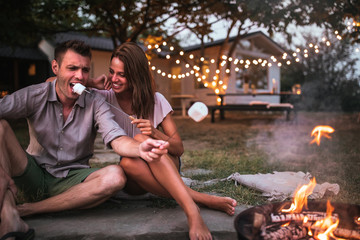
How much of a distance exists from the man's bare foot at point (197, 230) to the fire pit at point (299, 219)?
33cm

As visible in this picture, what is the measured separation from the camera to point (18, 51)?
555 inches

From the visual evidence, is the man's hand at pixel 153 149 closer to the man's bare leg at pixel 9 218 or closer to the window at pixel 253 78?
the man's bare leg at pixel 9 218

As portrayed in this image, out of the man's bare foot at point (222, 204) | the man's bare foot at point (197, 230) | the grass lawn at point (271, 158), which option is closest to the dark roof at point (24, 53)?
the grass lawn at point (271, 158)

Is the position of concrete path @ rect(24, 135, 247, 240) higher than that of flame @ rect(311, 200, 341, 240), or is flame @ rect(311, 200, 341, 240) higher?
flame @ rect(311, 200, 341, 240)

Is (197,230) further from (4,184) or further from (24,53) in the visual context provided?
(24,53)

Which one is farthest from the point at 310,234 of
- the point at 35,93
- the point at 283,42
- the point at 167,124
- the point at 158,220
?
the point at 283,42

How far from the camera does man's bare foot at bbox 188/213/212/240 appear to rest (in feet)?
5.42

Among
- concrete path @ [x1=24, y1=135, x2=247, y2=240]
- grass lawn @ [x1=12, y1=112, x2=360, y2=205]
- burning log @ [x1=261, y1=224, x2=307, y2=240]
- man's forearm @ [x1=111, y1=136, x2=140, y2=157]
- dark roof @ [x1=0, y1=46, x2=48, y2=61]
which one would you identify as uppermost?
dark roof @ [x1=0, y1=46, x2=48, y2=61]

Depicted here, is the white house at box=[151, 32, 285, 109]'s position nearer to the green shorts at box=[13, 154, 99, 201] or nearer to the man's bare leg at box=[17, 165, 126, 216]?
the green shorts at box=[13, 154, 99, 201]

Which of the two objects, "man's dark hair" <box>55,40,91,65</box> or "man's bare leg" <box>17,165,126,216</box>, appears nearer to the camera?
"man's bare leg" <box>17,165,126,216</box>

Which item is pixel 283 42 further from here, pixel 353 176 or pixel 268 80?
pixel 353 176

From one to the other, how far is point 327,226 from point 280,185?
112 cm

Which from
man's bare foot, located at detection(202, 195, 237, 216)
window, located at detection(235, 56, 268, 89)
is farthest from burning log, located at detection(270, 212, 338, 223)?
window, located at detection(235, 56, 268, 89)

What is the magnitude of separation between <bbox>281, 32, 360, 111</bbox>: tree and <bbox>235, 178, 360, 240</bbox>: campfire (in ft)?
46.5
